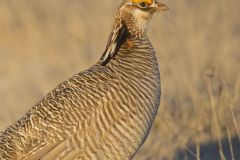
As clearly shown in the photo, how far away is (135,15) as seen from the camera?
675 centimetres

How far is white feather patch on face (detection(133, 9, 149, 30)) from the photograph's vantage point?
22.1 ft

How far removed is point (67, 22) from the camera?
1335 centimetres

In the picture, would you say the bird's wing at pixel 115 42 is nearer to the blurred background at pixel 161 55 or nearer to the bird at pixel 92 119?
the bird at pixel 92 119

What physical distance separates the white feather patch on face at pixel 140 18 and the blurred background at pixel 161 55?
135 centimetres

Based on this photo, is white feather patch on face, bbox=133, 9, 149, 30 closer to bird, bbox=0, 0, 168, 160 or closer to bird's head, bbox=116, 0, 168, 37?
bird's head, bbox=116, 0, 168, 37

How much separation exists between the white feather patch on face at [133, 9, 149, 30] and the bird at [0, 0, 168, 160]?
41cm

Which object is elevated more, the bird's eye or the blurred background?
the bird's eye

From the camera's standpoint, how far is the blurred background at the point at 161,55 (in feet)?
27.5

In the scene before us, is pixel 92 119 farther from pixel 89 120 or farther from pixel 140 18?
pixel 140 18

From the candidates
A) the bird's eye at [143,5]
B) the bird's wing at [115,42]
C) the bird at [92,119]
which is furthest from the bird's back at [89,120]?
the bird's eye at [143,5]

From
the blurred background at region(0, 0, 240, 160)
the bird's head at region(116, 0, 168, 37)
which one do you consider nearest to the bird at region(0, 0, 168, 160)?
the bird's head at region(116, 0, 168, 37)

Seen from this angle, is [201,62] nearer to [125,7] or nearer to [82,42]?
[82,42]

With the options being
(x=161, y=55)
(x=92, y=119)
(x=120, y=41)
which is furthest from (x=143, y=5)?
(x=161, y=55)

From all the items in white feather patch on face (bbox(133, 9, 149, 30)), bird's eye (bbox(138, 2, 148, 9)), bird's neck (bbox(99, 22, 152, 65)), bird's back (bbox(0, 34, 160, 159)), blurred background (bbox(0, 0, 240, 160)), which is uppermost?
bird's eye (bbox(138, 2, 148, 9))
